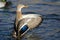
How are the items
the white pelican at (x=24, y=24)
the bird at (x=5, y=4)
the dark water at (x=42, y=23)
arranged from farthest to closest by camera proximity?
the bird at (x=5, y=4) → the dark water at (x=42, y=23) → the white pelican at (x=24, y=24)

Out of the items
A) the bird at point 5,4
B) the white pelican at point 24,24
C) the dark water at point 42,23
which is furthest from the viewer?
the bird at point 5,4

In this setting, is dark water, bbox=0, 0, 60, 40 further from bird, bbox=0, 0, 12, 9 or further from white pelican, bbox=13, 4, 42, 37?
bird, bbox=0, 0, 12, 9

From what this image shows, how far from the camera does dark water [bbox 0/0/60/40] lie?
37.2 ft

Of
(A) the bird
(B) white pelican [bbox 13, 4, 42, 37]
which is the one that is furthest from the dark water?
(A) the bird

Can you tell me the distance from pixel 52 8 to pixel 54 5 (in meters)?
0.65

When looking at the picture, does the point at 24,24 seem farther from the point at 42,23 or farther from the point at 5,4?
the point at 5,4

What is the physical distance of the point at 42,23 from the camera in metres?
12.8

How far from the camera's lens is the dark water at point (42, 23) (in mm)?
11336

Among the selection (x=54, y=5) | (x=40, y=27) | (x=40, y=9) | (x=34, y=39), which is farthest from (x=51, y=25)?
(x=54, y=5)

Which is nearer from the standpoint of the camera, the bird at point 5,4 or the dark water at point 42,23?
the dark water at point 42,23

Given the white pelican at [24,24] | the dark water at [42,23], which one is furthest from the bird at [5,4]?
the white pelican at [24,24]

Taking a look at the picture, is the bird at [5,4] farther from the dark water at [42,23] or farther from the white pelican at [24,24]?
the white pelican at [24,24]

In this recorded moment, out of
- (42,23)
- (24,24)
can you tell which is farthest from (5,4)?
(24,24)

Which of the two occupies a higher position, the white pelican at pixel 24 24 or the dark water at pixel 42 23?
the white pelican at pixel 24 24
